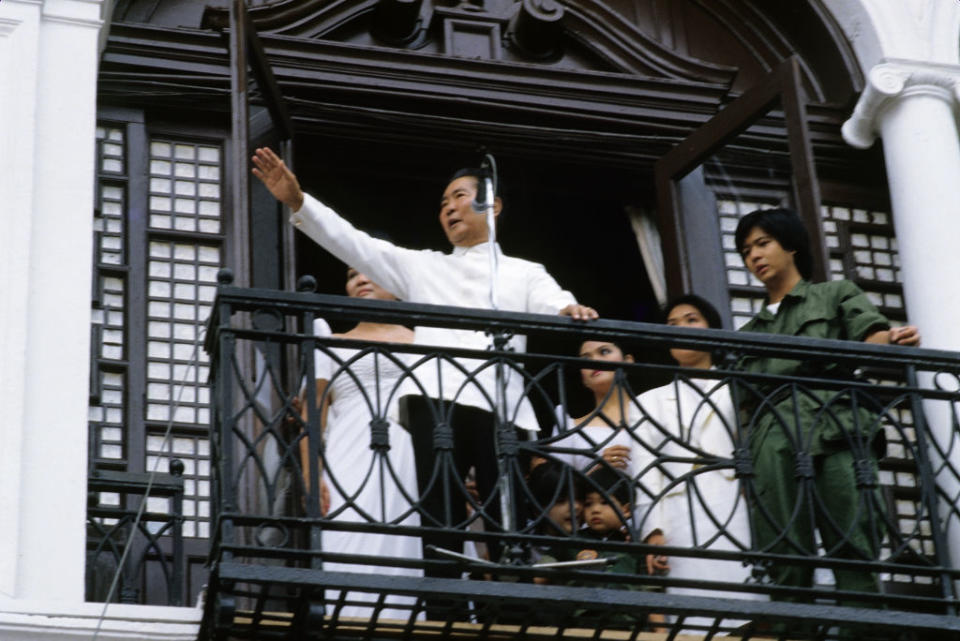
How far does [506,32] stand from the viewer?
441 inches

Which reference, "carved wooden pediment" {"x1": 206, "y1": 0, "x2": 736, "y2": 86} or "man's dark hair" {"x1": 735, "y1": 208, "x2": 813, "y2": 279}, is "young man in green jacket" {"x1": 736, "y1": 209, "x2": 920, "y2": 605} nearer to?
"man's dark hair" {"x1": 735, "y1": 208, "x2": 813, "y2": 279}

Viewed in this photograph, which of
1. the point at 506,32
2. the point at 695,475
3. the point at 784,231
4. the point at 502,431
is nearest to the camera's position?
the point at 502,431

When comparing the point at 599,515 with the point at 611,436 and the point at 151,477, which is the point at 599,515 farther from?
the point at 151,477

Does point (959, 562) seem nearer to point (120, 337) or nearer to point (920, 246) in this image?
point (920, 246)

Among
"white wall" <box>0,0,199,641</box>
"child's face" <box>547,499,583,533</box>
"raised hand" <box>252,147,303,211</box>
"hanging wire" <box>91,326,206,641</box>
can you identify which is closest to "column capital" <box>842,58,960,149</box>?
"child's face" <box>547,499,583,533</box>

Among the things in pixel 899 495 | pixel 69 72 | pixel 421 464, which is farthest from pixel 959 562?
pixel 69 72

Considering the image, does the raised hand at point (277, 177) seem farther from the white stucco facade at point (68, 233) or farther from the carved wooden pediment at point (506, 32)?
the carved wooden pediment at point (506, 32)

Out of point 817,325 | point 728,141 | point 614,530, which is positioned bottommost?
point 614,530

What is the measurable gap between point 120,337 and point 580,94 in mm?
2588

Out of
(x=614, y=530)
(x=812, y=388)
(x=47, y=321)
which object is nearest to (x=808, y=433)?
(x=812, y=388)

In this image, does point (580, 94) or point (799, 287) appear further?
point (580, 94)

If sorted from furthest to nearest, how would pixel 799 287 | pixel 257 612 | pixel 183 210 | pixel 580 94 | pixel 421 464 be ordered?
pixel 580 94, pixel 183 210, pixel 799 287, pixel 421 464, pixel 257 612

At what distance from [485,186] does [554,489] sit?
1205 mm

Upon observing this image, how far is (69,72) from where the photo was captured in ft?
31.9
